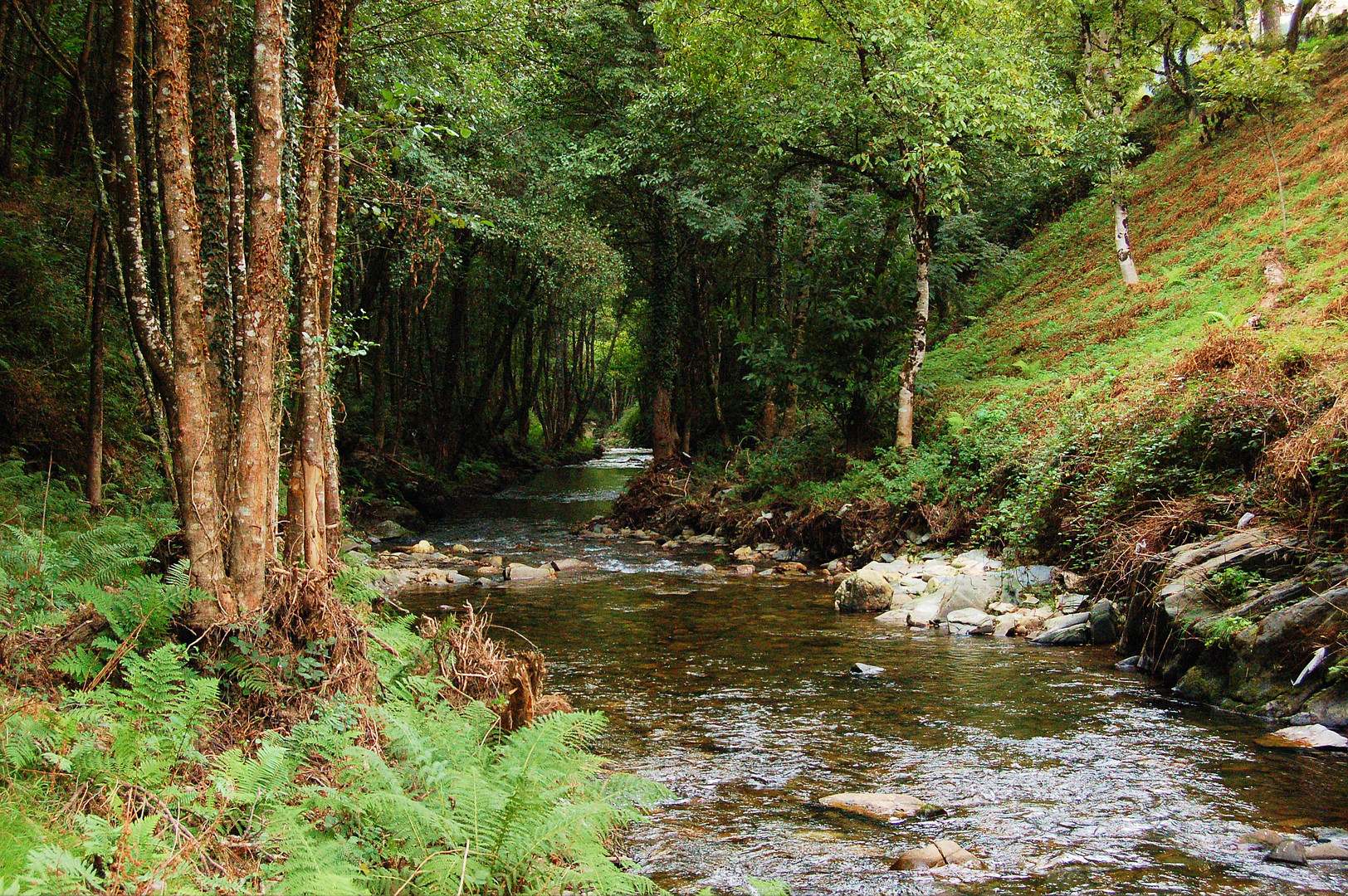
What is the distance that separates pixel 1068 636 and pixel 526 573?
869cm

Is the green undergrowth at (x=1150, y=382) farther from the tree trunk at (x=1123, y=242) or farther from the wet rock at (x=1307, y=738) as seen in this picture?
the wet rock at (x=1307, y=738)

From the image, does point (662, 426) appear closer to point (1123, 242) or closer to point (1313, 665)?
point (1123, 242)

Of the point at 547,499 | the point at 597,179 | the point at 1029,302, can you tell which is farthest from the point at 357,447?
the point at 1029,302

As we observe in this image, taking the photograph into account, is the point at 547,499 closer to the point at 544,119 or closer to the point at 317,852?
the point at 544,119

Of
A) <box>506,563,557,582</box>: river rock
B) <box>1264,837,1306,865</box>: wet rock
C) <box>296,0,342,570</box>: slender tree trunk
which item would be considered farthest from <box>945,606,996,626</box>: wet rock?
<box>296,0,342,570</box>: slender tree trunk

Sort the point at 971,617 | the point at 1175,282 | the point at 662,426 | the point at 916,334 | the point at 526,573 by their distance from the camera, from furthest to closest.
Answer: the point at 662,426 < the point at 1175,282 < the point at 916,334 < the point at 526,573 < the point at 971,617

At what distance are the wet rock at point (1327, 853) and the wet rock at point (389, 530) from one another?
17.8m

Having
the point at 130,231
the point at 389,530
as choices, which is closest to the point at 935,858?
the point at 130,231

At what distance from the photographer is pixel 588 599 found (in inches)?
490

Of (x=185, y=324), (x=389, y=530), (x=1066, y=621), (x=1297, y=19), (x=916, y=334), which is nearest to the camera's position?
(x=185, y=324)

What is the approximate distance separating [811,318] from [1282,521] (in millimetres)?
10644

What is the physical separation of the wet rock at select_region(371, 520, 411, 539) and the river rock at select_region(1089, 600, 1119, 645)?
15025 millimetres

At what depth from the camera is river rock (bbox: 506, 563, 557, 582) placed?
1419cm

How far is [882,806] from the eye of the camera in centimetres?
527
